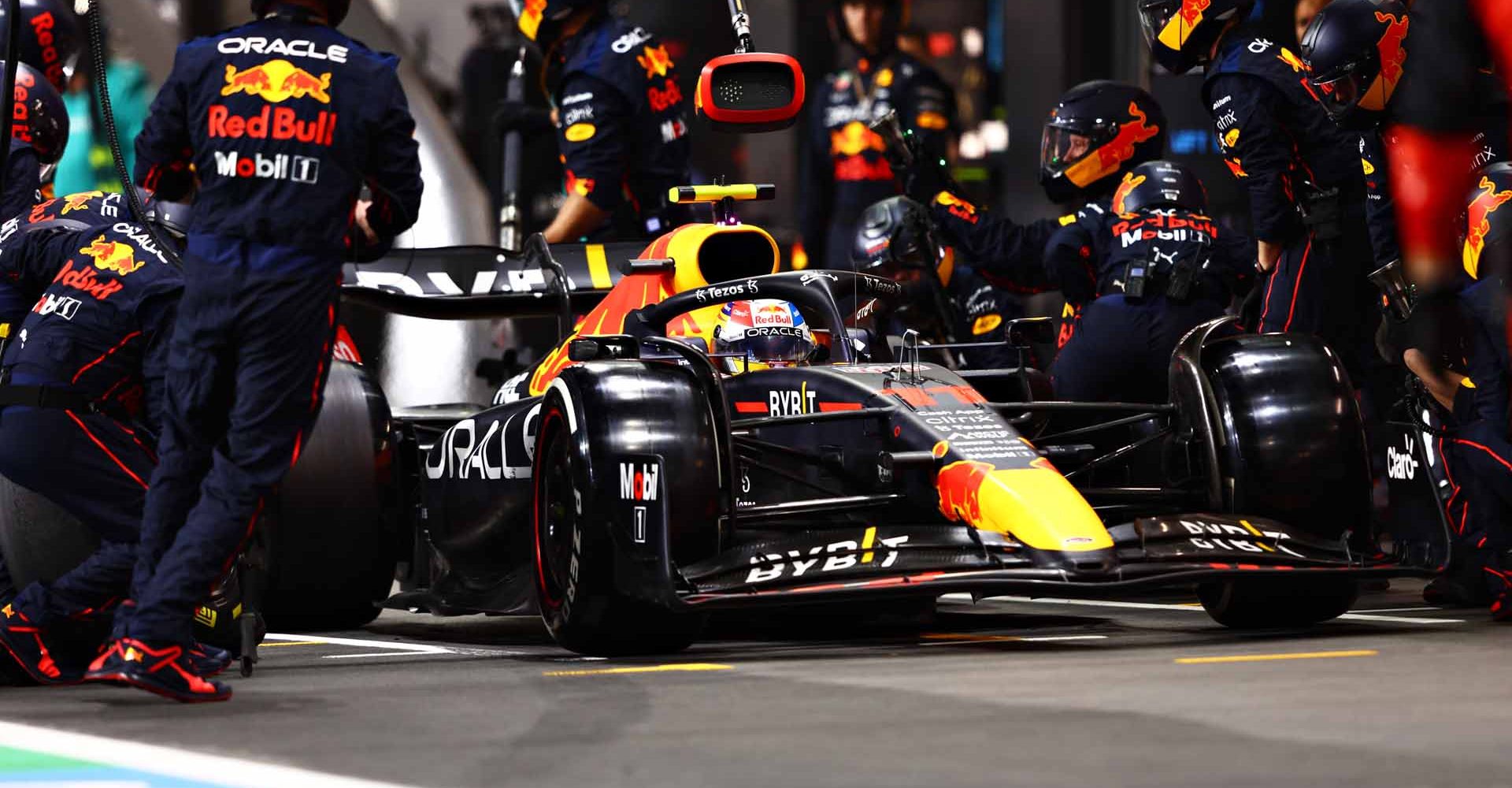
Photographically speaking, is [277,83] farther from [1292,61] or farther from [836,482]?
[1292,61]

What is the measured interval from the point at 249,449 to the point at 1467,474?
431 centimetres

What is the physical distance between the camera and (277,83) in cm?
570

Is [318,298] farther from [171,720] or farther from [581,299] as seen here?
[581,299]

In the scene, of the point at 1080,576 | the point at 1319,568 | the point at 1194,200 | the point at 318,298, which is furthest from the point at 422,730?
the point at 1194,200

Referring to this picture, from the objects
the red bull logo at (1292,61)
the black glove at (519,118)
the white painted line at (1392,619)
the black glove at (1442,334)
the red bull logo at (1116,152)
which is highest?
the black glove at (519,118)

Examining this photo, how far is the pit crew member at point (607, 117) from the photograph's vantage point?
32.9 ft

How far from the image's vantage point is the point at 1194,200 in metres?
8.97

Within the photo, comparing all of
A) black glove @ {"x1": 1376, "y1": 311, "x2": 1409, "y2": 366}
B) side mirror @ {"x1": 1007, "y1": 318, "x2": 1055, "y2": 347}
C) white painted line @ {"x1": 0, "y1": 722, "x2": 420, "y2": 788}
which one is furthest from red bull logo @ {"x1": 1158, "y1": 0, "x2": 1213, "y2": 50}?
white painted line @ {"x1": 0, "y1": 722, "x2": 420, "y2": 788}

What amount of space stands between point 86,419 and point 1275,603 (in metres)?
3.53

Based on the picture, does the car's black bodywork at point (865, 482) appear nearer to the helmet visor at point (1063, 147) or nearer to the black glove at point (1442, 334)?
the black glove at point (1442, 334)

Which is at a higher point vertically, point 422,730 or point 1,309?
point 1,309

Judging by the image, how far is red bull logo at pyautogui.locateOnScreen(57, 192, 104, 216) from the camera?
21.6 ft

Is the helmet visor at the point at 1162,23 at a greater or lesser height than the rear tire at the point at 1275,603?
greater

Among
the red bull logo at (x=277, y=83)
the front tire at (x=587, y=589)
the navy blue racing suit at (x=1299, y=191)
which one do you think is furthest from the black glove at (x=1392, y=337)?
the red bull logo at (x=277, y=83)
